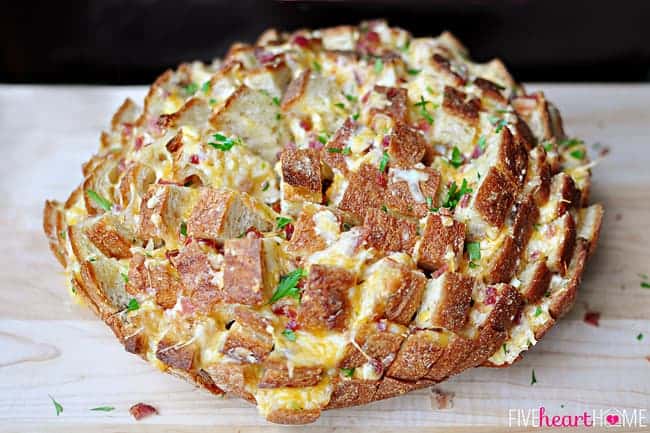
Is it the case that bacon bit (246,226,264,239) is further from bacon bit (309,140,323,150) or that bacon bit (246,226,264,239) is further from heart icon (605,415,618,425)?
heart icon (605,415,618,425)

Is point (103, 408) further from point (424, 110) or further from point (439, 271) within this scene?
point (424, 110)

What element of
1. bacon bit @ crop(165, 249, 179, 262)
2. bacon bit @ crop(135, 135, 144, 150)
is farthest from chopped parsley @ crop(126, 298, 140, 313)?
bacon bit @ crop(135, 135, 144, 150)

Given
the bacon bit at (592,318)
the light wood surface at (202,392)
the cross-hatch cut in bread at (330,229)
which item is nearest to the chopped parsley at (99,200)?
the cross-hatch cut in bread at (330,229)

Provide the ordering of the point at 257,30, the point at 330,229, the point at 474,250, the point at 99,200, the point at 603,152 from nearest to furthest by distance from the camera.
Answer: the point at 330,229 → the point at 474,250 → the point at 99,200 → the point at 603,152 → the point at 257,30

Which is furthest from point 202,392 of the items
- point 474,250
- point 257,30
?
point 257,30

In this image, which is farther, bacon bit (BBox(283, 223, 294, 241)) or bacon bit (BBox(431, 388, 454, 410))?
bacon bit (BBox(431, 388, 454, 410))

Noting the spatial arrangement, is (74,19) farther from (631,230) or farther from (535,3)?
(631,230)

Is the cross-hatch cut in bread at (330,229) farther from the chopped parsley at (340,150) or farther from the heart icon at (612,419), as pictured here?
the heart icon at (612,419)
